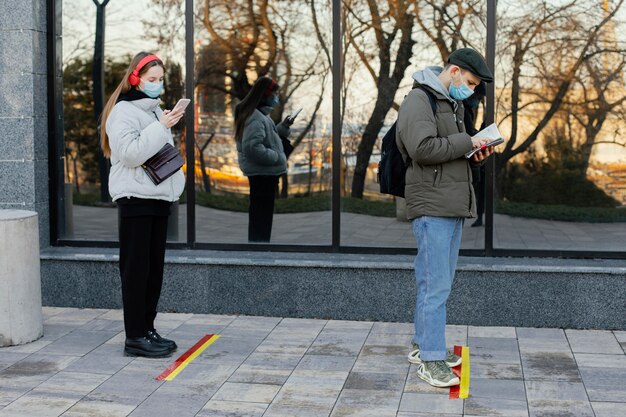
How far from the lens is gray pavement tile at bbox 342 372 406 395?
Result: 5.38 m

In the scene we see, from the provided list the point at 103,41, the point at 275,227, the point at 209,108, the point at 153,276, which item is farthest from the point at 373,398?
the point at 103,41

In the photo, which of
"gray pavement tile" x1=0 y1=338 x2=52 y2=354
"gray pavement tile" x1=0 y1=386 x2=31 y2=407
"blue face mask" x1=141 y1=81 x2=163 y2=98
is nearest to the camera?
"gray pavement tile" x1=0 y1=386 x2=31 y2=407

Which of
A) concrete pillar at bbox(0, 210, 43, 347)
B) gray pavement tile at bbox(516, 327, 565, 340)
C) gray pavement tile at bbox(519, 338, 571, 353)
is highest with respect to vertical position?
concrete pillar at bbox(0, 210, 43, 347)

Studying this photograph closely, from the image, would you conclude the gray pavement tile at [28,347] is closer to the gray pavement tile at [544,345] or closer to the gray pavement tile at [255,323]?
the gray pavement tile at [255,323]

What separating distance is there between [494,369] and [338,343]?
1123 mm

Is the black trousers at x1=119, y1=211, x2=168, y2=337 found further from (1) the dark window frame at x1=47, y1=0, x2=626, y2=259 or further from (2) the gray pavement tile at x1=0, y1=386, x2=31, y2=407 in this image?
(1) the dark window frame at x1=47, y1=0, x2=626, y2=259

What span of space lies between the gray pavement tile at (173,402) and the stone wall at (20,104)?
2.77m

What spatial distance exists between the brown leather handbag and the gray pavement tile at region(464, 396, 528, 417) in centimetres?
221

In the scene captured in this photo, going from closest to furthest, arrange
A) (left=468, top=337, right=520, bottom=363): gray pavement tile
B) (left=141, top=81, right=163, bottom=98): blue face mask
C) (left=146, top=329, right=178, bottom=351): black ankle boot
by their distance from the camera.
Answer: (left=141, top=81, right=163, bottom=98): blue face mask → (left=468, top=337, right=520, bottom=363): gray pavement tile → (left=146, top=329, right=178, bottom=351): black ankle boot

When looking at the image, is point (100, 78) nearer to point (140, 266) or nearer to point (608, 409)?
point (140, 266)

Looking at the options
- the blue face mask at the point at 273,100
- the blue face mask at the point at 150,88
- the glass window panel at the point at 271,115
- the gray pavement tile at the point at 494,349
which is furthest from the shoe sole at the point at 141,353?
the blue face mask at the point at 273,100

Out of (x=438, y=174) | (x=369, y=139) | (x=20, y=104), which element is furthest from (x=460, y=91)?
(x=20, y=104)

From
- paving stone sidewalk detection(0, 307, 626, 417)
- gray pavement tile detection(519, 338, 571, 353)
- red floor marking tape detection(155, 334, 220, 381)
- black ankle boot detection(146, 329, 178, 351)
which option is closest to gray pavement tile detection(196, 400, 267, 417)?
paving stone sidewalk detection(0, 307, 626, 417)

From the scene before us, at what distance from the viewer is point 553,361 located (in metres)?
5.90
